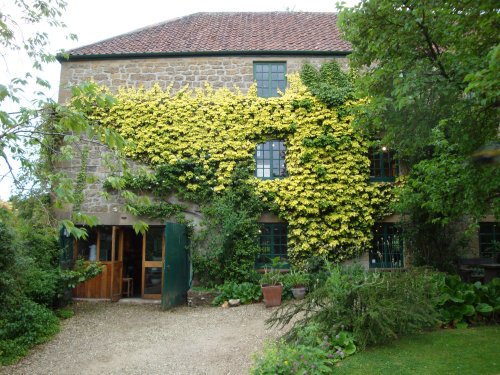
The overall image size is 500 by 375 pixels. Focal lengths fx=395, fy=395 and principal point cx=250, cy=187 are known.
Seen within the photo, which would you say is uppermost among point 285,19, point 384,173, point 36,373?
point 285,19

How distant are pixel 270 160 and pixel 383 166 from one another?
3683 millimetres

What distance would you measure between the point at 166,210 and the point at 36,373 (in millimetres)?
6240

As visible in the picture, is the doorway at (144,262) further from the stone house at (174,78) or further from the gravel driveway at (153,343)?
the gravel driveway at (153,343)

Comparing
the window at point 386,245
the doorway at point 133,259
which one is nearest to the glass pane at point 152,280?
the doorway at point 133,259

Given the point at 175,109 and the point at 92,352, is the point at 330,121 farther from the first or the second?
the point at 92,352

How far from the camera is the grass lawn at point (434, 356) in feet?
17.0

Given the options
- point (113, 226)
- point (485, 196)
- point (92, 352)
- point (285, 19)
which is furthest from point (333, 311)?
point (285, 19)

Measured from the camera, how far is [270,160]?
1269 cm

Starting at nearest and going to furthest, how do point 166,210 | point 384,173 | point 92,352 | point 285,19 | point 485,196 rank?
point 485,196 < point 92,352 < point 166,210 < point 384,173 < point 285,19

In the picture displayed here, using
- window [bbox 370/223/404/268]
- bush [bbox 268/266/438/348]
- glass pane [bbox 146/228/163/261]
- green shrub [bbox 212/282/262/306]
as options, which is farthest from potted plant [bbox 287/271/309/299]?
glass pane [bbox 146/228/163/261]

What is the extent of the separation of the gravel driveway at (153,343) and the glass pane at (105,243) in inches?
81.1

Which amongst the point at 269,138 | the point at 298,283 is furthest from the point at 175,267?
the point at 269,138

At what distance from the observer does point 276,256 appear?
12266 millimetres

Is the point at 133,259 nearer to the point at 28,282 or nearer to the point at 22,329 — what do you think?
the point at 28,282
